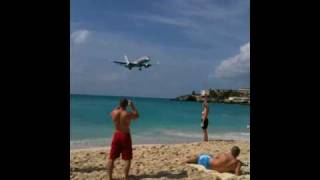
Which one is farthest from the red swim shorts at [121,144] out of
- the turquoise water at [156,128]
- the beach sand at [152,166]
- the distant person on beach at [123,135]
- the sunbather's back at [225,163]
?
the turquoise water at [156,128]

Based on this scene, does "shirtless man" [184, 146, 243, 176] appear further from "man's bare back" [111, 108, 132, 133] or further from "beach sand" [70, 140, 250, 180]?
"man's bare back" [111, 108, 132, 133]

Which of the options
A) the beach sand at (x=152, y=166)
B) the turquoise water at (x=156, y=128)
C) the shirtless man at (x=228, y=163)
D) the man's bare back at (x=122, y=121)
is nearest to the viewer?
the man's bare back at (x=122, y=121)

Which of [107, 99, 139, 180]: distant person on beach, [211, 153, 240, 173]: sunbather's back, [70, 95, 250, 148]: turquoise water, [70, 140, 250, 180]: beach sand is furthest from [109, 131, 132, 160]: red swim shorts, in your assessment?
[70, 95, 250, 148]: turquoise water

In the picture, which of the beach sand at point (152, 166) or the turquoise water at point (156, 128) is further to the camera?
the turquoise water at point (156, 128)

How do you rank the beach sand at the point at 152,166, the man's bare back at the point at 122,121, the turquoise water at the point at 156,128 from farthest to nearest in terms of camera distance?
the turquoise water at the point at 156,128 < the beach sand at the point at 152,166 < the man's bare back at the point at 122,121

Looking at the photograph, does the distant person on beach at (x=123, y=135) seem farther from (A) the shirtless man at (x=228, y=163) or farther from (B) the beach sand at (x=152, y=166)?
(A) the shirtless man at (x=228, y=163)

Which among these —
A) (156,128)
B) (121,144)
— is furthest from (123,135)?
(156,128)

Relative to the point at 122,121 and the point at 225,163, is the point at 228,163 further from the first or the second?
the point at 122,121

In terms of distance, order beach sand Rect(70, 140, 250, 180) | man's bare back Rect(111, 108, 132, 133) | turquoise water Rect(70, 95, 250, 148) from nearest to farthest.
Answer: man's bare back Rect(111, 108, 132, 133) < beach sand Rect(70, 140, 250, 180) < turquoise water Rect(70, 95, 250, 148)

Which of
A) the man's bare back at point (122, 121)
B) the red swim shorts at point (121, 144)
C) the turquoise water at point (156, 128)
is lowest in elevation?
the turquoise water at point (156, 128)
